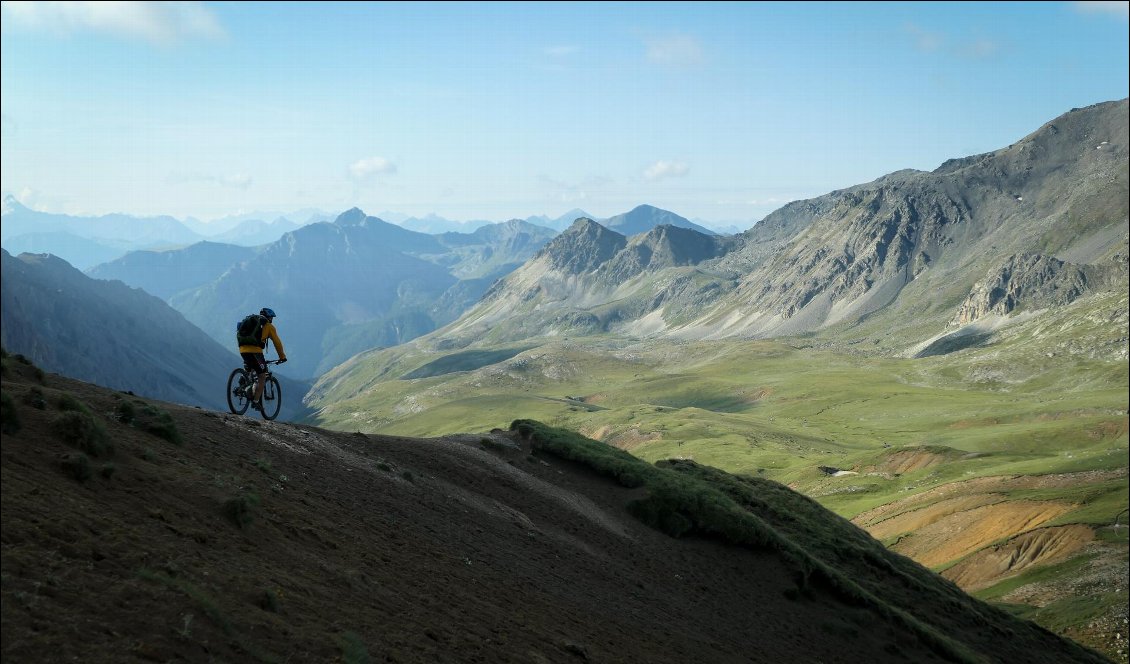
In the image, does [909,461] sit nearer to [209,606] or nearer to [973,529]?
[973,529]

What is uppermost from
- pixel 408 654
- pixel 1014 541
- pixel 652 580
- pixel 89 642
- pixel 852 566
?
pixel 89 642

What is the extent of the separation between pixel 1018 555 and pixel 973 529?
8.39m

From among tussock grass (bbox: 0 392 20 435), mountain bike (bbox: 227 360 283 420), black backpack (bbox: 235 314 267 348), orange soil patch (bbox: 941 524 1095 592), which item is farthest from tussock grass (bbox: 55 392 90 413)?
orange soil patch (bbox: 941 524 1095 592)

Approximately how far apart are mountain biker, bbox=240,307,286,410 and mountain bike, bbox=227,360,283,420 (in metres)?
0.16

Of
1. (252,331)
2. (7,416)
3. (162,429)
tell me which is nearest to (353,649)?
(7,416)

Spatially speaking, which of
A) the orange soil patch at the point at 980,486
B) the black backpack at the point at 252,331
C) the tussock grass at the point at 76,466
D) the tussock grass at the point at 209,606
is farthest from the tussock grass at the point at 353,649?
the orange soil patch at the point at 980,486

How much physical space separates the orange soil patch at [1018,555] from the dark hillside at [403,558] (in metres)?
30.1

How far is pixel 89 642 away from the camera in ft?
39.1

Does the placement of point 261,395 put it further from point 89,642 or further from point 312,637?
point 89,642

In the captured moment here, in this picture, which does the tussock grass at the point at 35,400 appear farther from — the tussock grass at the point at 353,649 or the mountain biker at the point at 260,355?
the tussock grass at the point at 353,649

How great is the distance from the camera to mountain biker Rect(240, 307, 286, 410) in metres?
27.3

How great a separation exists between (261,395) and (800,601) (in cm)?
2939

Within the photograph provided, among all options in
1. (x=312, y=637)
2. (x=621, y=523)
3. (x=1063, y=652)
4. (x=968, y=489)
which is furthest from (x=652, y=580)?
(x=968, y=489)

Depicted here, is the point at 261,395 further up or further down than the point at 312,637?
further up
